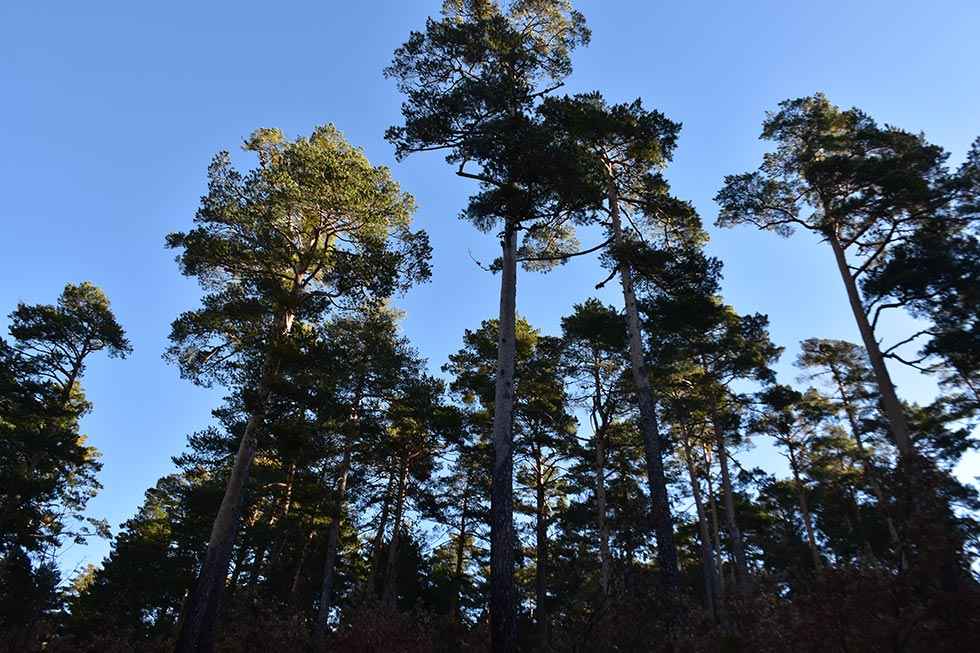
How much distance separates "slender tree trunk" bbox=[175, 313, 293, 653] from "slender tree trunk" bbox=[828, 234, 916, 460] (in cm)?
1426

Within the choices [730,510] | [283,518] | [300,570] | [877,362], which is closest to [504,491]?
[877,362]

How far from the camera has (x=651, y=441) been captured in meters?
12.6

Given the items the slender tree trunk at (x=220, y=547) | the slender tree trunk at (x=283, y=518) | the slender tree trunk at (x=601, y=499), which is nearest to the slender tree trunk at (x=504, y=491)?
the slender tree trunk at (x=220, y=547)

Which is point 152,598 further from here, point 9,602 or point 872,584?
point 872,584

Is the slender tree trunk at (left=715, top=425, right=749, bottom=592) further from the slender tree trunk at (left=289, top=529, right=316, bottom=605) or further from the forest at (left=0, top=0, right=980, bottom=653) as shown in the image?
the slender tree trunk at (left=289, top=529, right=316, bottom=605)

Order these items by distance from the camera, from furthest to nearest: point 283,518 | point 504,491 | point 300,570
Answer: point 300,570
point 283,518
point 504,491

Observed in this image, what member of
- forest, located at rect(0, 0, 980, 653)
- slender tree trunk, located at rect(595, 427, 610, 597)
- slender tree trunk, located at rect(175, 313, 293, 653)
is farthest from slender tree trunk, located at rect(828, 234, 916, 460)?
slender tree trunk, located at rect(175, 313, 293, 653)

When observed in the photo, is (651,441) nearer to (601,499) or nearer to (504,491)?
(504,491)

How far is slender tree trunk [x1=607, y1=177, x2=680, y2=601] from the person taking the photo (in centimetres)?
1070

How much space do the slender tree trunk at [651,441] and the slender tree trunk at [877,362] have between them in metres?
5.15

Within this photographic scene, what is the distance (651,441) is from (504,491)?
4.52 meters

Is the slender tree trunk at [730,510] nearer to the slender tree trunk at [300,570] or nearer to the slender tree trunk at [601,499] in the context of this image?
the slender tree trunk at [601,499]

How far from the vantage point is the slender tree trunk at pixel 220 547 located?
1094cm

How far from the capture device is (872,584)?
539 cm
